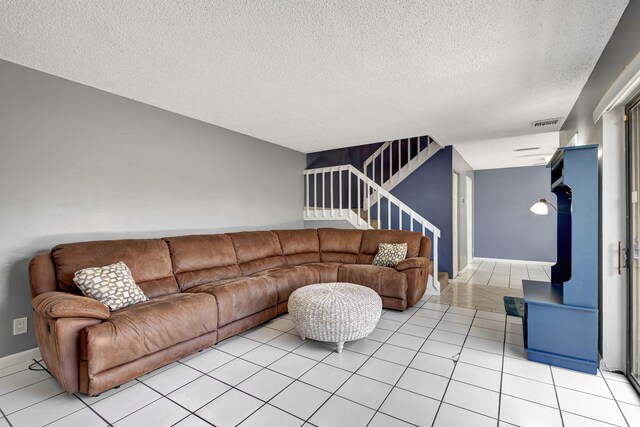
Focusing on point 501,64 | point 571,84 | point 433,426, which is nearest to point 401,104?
point 501,64

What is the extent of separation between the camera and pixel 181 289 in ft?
9.87

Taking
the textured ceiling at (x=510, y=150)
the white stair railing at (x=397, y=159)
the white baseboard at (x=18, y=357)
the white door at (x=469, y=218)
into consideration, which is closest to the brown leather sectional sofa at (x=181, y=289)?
the white baseboard at (x=18, y=357)

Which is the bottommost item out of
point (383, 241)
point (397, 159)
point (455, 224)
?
point (383, 241)

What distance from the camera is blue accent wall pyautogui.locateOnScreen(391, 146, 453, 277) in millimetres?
5176

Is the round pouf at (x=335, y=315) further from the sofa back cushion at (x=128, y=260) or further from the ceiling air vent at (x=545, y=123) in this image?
the ceiling air vent at (x=545, y=123)

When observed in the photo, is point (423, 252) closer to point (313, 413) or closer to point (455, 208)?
point (455, 208)

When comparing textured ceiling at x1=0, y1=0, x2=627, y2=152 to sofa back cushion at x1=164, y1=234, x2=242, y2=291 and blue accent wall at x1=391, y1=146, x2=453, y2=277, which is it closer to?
Result: sofa back cushion at x1=164, y1=234, x2=242, y2=291

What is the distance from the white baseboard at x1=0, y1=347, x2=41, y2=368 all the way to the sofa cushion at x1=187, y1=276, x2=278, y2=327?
4.17 feet

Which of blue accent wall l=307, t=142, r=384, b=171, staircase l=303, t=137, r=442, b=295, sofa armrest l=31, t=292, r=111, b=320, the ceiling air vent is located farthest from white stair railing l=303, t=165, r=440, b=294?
sofa armrest l=31, t=292, r=111, b=320

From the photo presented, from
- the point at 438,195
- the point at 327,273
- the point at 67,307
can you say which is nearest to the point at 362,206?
the point at 438,195

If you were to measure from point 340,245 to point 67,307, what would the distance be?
3466 mm

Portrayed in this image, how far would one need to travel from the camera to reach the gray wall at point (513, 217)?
7.02m

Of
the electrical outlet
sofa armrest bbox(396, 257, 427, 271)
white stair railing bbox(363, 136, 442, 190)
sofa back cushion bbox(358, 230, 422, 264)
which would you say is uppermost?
white stair railing bbox(363, 136, 442, 190)

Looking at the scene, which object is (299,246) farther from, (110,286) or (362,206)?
(110,286)
